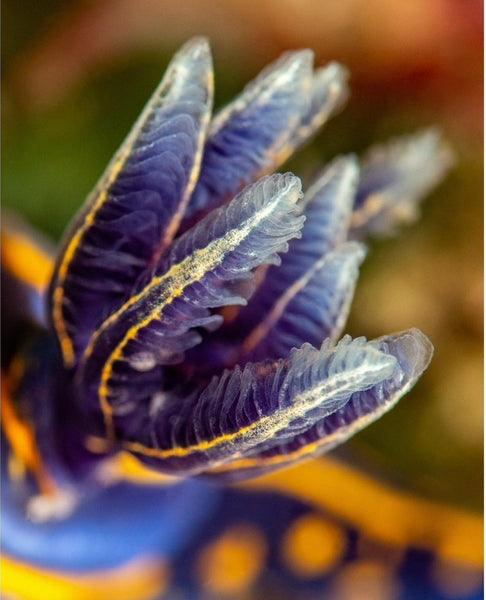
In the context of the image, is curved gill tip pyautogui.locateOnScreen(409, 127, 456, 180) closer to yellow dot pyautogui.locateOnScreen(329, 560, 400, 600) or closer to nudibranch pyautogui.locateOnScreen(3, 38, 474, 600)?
nudibranch pyautogui.locateOnScreen(3, 38, 474, 600)

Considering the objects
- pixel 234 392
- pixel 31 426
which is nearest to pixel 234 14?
pixel 31 426

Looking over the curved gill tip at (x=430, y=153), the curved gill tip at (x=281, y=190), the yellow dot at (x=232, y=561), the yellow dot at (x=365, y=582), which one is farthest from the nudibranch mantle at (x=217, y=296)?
the yellow dot at (x=365, y=582)

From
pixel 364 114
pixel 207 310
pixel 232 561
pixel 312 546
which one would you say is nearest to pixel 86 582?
pixel 232 561

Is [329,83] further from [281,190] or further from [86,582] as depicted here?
[86,582]

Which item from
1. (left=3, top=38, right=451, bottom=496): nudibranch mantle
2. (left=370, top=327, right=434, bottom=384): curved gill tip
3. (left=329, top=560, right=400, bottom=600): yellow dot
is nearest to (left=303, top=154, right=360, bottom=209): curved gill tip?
(left=3, top=38, right=451, bottom=496): nudibranch mantle

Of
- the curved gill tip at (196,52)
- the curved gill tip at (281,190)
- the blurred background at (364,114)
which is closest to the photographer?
the curved gill tip at (281,190)

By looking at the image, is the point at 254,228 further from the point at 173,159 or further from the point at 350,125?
the point at 350,125

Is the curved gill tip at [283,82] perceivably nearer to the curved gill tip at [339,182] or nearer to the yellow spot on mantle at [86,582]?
the curved gill tip at [339,182]
